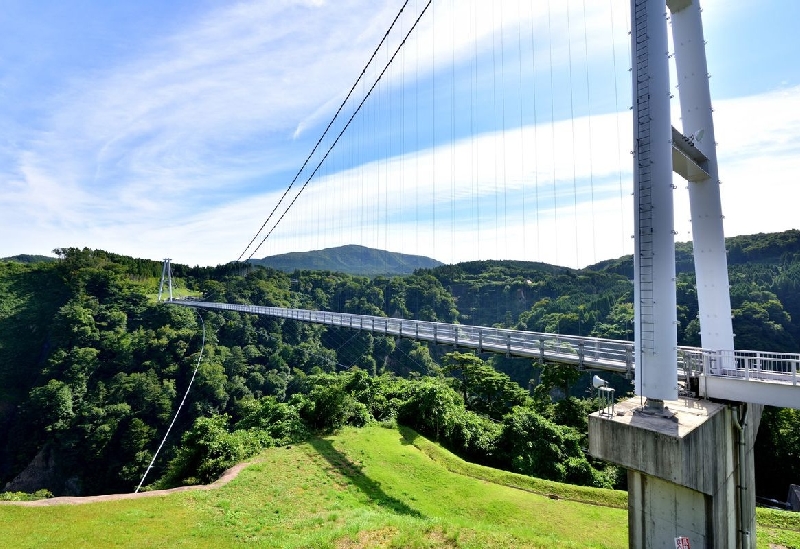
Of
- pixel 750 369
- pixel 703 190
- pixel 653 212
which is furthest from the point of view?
pixel 703 190

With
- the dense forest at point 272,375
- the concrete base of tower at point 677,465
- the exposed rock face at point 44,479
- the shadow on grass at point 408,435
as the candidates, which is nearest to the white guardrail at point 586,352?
the concrete base of tower at point 677,465

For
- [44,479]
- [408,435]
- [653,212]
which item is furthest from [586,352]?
[44,479]

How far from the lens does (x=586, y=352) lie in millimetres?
12062

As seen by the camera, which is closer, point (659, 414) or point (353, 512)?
point (659, 414)

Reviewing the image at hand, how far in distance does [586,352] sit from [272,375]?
4589 centimetres

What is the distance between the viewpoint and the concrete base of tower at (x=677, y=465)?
7.58 meters

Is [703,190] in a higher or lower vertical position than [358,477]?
higher

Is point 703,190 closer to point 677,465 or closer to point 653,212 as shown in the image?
point 653,212

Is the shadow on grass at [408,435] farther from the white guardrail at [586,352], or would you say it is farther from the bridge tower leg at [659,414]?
the bridge tower leg at [659,414]

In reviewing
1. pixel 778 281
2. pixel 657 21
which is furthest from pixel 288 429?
pixel 778 281

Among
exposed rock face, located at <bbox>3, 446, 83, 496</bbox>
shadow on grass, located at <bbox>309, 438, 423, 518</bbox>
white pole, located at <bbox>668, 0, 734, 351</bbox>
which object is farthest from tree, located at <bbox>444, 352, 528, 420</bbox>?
exposed rock face, located at <bbox>3, 446, 83, 496</bbox>

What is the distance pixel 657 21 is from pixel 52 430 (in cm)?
5652

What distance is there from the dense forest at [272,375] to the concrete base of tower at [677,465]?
8.97 meters

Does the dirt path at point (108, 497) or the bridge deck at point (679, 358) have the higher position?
the bridge deck at point (679, 358)
